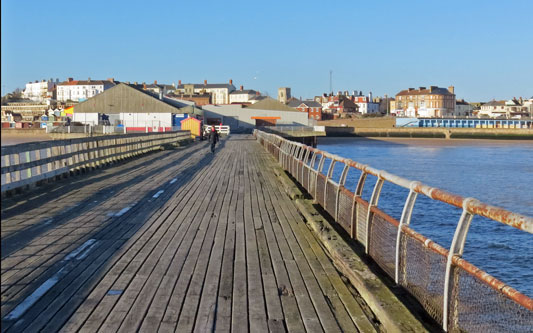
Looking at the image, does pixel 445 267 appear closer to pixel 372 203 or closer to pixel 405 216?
pixel 405 216

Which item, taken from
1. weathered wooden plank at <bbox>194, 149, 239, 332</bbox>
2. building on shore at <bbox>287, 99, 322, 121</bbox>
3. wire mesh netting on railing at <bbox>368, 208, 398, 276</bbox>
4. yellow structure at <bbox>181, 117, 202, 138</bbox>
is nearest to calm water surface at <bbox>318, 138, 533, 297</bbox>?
wire mesh netting on railing at <bbox>368, 208, 398, 276</bbox>

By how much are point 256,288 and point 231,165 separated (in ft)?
66.1

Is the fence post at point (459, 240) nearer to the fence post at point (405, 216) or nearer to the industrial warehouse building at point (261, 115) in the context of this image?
the fence post at point (405, 216)

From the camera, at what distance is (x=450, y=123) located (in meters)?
145

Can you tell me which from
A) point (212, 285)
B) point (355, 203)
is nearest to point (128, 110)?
point (355, 203)

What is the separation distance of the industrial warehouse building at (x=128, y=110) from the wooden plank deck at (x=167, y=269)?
233 feet

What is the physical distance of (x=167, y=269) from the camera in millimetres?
7398

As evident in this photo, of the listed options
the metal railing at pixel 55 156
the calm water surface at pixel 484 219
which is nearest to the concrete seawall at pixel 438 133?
the calm water surface at pixel 484 219

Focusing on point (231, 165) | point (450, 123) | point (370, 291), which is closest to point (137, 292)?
point (370, 291)

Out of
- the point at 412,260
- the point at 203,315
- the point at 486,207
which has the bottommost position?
the point at 203,315

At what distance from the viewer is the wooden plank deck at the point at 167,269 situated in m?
5.45

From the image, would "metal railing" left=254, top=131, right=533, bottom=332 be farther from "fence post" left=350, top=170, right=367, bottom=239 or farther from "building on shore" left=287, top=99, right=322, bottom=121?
"building on shore" left=287, top=99, right=322, bottom=121

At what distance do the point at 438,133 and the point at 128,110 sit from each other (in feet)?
201

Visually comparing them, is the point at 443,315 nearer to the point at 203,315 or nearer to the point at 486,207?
the point at 486,207
